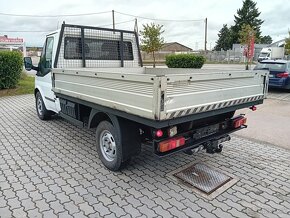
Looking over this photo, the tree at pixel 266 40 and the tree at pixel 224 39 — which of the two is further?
the tree at pixel 266 40

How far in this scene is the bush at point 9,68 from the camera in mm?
11172

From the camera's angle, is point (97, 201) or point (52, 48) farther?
point (52, 48)

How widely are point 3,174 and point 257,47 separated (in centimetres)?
5804

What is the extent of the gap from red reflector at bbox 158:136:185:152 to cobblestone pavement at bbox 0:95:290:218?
632 mm

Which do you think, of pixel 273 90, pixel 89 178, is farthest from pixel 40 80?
pixel 273 90

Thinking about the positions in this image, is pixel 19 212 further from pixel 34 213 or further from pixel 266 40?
pixel 266 40

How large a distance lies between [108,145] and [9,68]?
370 inches

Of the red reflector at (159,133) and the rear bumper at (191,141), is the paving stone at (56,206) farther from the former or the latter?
the red reflector at (159,133)

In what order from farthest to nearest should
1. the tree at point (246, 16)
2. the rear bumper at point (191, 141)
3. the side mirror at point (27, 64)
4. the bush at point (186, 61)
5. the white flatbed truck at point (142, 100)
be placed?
Answer: 1. the tree at point (246, 16)
2. the bush at point (186, 61)
3. the side mirror at point (27, 64)
4. the rear bumper at point (191, 141)
5. the white flatbed truck at point (142, 100)

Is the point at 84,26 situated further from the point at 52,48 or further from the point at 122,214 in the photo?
the point at 122,214

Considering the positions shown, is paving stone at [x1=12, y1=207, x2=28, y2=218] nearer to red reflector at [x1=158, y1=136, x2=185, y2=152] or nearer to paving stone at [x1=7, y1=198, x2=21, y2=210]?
paving stone at [x1=7, y1=198, x2=21, y2=210]

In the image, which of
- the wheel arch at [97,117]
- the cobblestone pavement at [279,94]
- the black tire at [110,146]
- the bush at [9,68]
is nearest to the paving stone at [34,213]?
the black tire at [110,146]

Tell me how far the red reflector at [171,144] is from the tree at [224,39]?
199 ft

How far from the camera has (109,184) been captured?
3.68 meters
